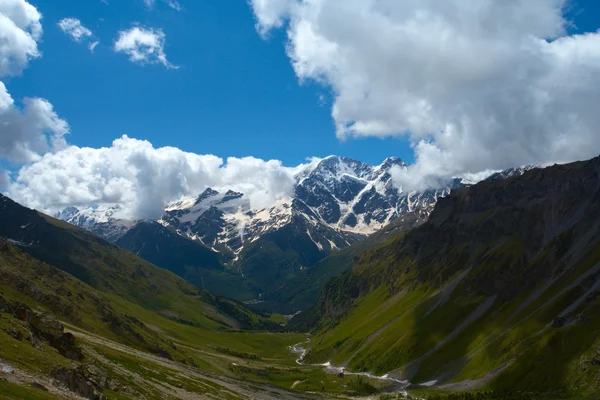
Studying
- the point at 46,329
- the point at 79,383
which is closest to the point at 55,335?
the point at 46,329

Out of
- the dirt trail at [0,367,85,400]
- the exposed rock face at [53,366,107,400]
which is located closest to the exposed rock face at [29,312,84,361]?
the exposed rock face at [53,366,107,400]

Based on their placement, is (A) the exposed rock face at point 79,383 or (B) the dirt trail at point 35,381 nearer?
(B) the dirt trail at point 35,381

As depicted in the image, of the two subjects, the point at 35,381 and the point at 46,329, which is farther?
the point at 46,329

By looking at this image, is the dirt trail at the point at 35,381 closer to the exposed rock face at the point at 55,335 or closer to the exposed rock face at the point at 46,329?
the exposed rock face at the point at 46,329

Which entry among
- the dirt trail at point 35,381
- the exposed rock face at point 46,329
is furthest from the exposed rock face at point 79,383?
the exposed rock face at point 46,329

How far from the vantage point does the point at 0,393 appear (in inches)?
1404

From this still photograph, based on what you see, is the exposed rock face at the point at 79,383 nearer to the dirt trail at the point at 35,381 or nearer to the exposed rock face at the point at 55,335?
the dirt trail at the point at 35,381

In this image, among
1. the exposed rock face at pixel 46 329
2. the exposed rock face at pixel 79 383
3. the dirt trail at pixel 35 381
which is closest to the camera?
the dirt trail at pixel 35 381

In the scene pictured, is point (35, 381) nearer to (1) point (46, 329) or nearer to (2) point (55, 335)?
→ (2) point (55, 335)

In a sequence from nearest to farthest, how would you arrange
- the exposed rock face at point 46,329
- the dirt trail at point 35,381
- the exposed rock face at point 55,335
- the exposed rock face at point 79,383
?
the dirt trail at point 35,381, the exposed rock face at point 79,383, the exposed rock face at point 46,329, the exposed rock face at point 55,335

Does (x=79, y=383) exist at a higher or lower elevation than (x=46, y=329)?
lower

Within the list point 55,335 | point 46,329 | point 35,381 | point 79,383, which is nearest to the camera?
point 35,381

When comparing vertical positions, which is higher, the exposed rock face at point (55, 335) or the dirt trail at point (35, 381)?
the dirt trail at point (35, 381)

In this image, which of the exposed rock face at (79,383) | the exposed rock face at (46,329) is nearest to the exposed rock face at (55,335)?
the exposed rock face at (46,329)
